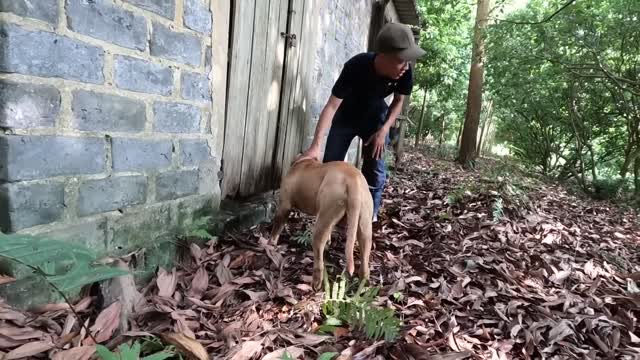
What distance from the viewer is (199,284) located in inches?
103

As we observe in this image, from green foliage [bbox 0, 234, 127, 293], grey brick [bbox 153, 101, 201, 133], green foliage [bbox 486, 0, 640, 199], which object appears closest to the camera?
green foliage [bbox 0, 234, 127, 293]

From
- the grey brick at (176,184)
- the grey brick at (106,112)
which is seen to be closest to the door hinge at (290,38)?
the grey brick at (176,184)

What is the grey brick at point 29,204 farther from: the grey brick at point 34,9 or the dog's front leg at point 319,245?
the dog's front leg at point 319,245

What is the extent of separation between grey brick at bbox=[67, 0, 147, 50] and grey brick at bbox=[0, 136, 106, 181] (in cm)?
51

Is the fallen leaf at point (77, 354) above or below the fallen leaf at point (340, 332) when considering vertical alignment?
above

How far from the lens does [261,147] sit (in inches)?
158

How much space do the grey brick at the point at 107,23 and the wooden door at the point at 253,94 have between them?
1028 millimetres

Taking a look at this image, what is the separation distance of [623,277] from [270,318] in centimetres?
307

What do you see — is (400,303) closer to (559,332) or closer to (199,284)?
(559,332)

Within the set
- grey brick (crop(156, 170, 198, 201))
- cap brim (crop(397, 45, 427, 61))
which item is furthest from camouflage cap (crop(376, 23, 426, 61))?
grey brick (crop(156, 170, 198, 201))

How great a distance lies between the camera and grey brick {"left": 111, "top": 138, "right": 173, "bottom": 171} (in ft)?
7.76

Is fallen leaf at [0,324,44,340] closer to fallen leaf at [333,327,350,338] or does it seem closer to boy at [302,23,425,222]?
fallen leaf at [333,327,350,338]

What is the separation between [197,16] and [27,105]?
1.26 metres

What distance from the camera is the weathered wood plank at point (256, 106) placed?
12.0 feet
